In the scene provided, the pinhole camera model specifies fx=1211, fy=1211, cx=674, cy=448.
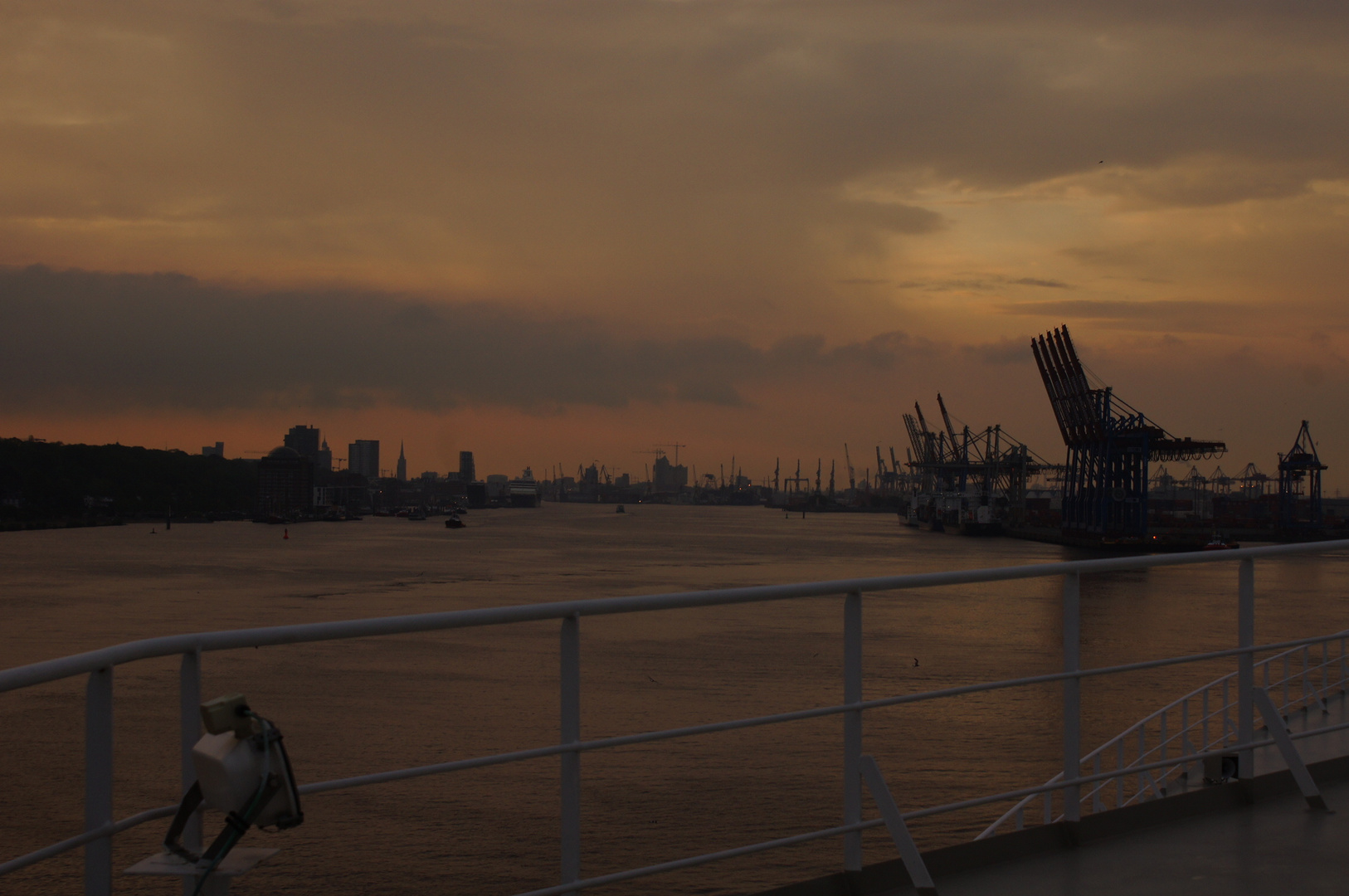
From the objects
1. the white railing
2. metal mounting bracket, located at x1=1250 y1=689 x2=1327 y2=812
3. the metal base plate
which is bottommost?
the white railing

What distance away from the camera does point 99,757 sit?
2.07 m

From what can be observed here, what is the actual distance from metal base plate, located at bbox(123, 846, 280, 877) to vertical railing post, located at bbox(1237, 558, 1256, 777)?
297 centimetres

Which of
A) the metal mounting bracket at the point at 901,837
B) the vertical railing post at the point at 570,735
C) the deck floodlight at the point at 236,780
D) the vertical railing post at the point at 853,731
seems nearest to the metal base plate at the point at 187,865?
the deck floodlight at the point at 236,780

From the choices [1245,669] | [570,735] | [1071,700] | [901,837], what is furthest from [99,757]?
[1245,669]

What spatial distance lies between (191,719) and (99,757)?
0.17 m

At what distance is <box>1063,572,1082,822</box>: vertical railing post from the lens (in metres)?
3.46

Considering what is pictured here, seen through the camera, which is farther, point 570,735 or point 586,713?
point 586,713

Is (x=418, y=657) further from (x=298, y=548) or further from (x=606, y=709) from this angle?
(x=298, y=548)

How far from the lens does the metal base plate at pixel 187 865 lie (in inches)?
83.4

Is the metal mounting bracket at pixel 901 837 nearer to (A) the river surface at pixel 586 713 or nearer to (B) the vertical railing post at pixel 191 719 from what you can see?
(B) the vertical railing post at pixel 191 719

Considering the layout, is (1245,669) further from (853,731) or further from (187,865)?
(187,865)

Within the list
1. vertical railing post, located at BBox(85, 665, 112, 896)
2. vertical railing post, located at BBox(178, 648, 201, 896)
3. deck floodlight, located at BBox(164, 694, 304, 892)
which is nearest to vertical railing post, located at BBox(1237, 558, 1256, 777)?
deck floodlight, located at BBox(164, 694, 304, 892)

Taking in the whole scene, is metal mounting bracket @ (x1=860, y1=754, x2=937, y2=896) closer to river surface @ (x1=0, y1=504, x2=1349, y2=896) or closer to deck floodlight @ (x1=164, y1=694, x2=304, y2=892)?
deck floodlight @ (x1=164, y1=694, x2=304, y2=892)

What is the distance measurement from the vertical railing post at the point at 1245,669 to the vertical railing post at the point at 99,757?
10.4 ft
